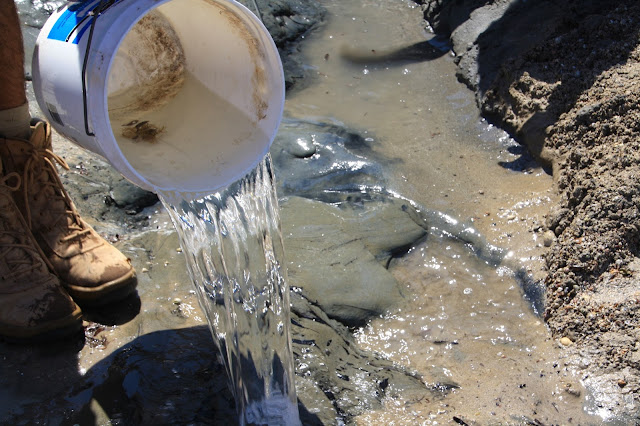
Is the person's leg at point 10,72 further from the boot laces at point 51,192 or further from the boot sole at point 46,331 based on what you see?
the boot sole at point 46,331

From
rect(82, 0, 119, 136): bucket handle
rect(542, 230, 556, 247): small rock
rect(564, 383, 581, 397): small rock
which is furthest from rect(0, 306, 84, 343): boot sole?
rect(542, 230, 556, 247): small rock

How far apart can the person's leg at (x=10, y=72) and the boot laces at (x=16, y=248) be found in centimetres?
18

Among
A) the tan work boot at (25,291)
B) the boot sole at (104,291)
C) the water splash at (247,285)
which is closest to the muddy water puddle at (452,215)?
the water splash at (247,285)

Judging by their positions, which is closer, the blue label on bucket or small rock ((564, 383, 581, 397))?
the blue label on bucket

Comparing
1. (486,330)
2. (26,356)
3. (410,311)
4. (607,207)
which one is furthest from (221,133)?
(607,207)

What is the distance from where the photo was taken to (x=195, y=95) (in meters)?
1.94

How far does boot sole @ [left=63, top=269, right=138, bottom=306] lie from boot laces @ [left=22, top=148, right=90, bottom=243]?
0.60 ft

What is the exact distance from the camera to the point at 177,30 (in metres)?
1.92

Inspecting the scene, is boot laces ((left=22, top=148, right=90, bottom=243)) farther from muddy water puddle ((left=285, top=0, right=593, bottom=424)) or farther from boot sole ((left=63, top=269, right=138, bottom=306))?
muddy water puddle ((left=285, top=0, right=593, bottom=424))

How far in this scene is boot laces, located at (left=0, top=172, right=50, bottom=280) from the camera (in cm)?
201

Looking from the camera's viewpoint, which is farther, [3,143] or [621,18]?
[621,18]

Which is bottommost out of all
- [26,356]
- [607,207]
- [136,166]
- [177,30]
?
[26,356]

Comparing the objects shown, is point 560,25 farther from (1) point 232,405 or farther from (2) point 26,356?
(2) point 26,356

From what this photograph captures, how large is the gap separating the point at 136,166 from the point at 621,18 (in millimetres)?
2731
